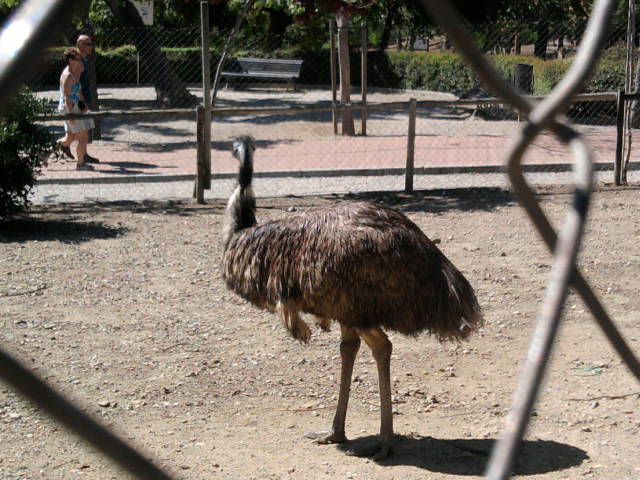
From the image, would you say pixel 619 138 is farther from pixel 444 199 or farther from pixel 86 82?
pixel 86 82

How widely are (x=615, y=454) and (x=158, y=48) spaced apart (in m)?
14.8

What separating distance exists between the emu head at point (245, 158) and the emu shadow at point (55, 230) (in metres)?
3.69

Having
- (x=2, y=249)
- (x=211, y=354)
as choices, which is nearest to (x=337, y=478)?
(x=211, y=354)

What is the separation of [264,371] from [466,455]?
1.48 metres

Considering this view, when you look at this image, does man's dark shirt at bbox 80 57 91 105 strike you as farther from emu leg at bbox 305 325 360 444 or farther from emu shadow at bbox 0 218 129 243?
emu leg at bbox 305 325 360 444

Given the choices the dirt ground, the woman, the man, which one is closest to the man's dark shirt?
the man

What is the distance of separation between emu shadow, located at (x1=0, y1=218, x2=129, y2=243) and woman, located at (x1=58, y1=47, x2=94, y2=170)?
2.50 meters

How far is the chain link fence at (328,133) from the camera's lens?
1100cm

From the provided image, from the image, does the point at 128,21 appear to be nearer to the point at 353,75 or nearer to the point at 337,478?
the point at 353,75

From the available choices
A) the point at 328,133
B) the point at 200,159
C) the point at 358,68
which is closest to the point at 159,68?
the point at 328,133

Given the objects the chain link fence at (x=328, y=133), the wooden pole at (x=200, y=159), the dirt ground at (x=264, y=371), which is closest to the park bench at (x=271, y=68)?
the chain link fence at (x=328, y=133)

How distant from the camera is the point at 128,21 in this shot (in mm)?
19469

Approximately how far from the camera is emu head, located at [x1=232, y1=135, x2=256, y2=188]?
460 centimetres

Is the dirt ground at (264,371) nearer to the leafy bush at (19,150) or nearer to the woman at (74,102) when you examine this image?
the leafy bush at (19,150)
